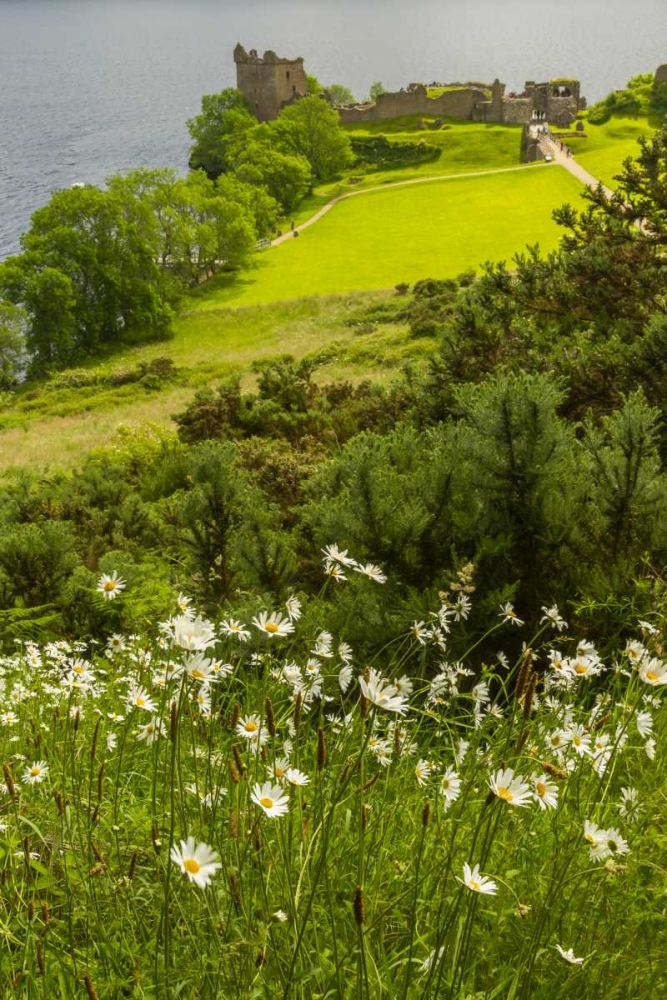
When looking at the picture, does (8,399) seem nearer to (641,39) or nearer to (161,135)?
(161,135)

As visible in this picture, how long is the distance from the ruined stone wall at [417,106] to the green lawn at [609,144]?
13.3 m

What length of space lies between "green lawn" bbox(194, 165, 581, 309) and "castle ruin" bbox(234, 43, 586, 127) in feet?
68.9

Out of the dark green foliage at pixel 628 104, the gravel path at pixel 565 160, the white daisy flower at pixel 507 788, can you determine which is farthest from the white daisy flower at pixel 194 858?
the dark green foliage at pixel 628 104

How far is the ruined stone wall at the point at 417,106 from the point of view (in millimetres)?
87050

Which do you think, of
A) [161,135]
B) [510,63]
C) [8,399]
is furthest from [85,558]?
[510,63]

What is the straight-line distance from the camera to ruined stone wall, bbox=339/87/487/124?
87.1 metres

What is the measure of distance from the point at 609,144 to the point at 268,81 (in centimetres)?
4120

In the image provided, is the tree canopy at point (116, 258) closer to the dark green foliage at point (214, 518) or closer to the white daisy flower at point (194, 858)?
the dark green foliage at point (214, 518)

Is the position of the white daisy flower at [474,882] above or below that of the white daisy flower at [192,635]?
below

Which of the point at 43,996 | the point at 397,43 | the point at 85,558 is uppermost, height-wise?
the point at 397,43

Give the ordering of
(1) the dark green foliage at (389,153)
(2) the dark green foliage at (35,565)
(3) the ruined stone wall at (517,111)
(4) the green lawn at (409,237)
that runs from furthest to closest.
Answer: (3) the ruined stone wall at (517,111) → (1) the dark green foliage at (389,153) → (4) the green lawn at (409,237) → (2) the dark green foliage at (35,565)

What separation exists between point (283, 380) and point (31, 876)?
54.4ft

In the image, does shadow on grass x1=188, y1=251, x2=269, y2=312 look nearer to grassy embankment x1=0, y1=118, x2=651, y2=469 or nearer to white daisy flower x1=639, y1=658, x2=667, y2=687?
grassy embankment x1=0, y1=118, x2=651, y2=469

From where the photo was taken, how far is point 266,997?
1701 mm
